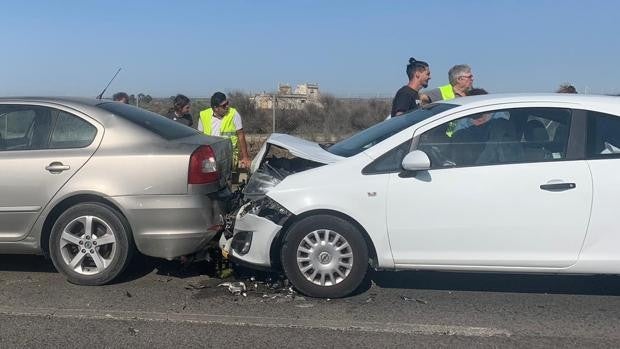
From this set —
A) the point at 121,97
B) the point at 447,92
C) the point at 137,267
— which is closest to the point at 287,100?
the point at 121,97

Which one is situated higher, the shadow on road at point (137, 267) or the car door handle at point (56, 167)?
the car door handle at point (56, 167)

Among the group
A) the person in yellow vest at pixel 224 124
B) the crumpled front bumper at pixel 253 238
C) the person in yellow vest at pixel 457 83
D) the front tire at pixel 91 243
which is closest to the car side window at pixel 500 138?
the crumpled front bumper at pixel 253 238

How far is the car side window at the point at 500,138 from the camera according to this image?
4.93 metres

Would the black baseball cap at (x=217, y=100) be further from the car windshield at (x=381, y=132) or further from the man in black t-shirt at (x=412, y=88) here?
the car windshield at (x=381, y=132)

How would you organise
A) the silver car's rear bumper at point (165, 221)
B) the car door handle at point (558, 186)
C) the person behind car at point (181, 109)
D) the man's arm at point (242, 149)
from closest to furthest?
the car door handle at point (558, 186)
the silver car's rear bumper at point (165, 221)
the man's arm at point (242, 149)
the person behind car at point (181, 109)

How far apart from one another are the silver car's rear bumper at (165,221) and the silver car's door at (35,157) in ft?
1.67

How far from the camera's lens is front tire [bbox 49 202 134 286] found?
17.1ft

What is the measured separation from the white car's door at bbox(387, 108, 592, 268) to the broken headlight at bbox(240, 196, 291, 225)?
824 mm

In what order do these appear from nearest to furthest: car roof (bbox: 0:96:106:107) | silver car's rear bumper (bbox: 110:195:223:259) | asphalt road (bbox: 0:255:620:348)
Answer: asphalt road (bbox: 0:255:620:348) < silver car's rear bumper (bbox: 110:195:223:259) < car roof (bbox: 0:96:106:107)

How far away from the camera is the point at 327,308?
192 inches

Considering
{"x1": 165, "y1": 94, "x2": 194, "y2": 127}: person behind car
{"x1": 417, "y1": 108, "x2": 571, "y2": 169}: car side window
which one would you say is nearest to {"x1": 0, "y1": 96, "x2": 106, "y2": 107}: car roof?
{"x1": 417, "y1": 108, "x2": 571, "y2": 169}: car side window

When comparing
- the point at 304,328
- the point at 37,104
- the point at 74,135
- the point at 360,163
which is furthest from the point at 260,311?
the point at 37,104

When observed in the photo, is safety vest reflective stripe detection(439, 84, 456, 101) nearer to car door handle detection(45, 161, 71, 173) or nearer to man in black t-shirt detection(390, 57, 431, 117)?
man in black t-shirt detection(390, 57, 431, 117)

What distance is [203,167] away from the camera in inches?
209
